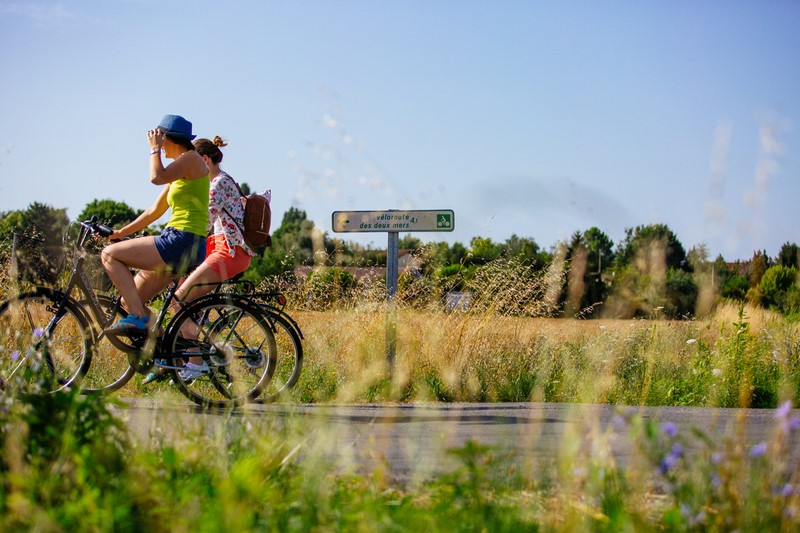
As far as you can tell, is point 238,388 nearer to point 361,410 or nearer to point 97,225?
point 361,410

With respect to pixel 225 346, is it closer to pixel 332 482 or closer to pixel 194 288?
pixel 194 288

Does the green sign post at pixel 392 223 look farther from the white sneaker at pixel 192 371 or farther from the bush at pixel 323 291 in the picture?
the white sneaker at pixel 192 371

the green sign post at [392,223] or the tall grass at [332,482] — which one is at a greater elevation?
the green sign post at [392,223]

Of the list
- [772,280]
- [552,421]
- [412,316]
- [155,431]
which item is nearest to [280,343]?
[412,316]

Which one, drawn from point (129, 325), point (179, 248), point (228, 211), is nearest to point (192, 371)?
point (129, 325)

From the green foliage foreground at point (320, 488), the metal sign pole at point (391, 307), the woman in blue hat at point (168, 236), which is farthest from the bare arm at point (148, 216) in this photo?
the green foliage foreground at point (320, 488)

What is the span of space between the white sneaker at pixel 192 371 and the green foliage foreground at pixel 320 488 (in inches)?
97.9

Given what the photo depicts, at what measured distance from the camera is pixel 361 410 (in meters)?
6.18

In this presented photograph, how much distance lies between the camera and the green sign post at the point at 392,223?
8109mm

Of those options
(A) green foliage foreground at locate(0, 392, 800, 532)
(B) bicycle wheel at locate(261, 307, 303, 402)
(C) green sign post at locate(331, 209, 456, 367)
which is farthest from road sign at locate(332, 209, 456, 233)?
(A) green foliage foreground at locate(0, 392, 800, 532)

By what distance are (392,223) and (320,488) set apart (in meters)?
5.39

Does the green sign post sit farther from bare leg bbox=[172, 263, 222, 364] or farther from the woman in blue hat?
the woman in blue hat

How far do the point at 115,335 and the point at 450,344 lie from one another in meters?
2.96

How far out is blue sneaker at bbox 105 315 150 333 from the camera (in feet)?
19.4
